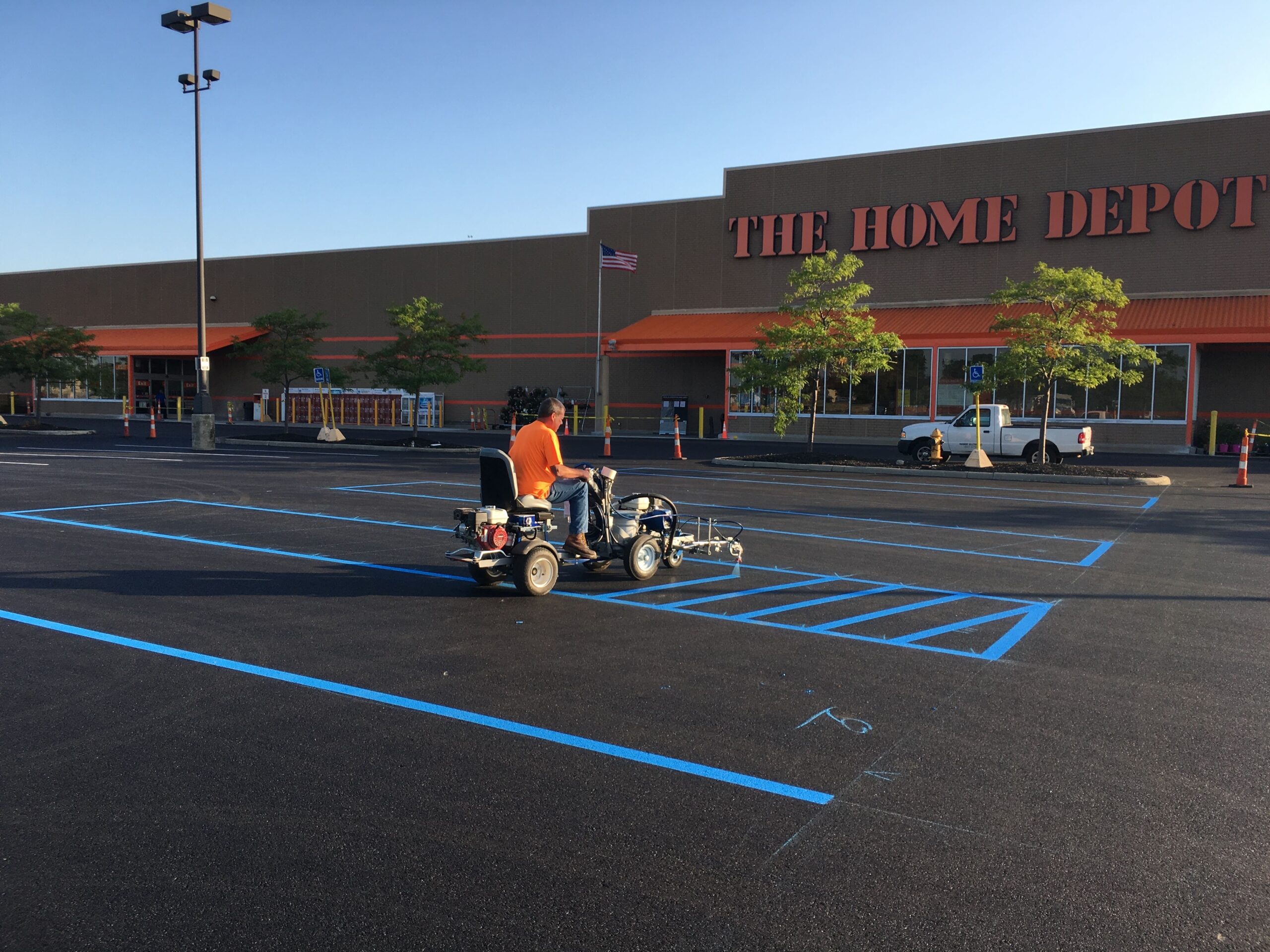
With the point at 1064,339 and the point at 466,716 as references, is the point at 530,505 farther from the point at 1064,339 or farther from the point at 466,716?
the point at 1064,339

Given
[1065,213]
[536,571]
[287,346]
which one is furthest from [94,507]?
[1065,213]

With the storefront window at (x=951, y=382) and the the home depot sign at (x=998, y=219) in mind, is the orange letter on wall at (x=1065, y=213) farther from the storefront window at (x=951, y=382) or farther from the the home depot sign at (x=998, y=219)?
the storefront window at (x=951, y=382)

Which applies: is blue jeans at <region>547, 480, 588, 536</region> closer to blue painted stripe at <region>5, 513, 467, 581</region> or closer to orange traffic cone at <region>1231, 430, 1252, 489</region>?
blue painted stripe at <region>5, 513, 467, 581</region>

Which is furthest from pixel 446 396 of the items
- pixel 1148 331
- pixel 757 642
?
pixel 757 642

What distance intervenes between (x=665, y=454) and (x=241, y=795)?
81.9ft

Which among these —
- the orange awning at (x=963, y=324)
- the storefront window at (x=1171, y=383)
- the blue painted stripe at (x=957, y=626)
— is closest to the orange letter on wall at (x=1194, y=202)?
the orange awning at (x=963, y=324)

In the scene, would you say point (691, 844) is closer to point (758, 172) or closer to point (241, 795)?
point (241, 795)

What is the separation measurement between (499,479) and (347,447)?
24588 mm

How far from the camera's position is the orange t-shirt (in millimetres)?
8891

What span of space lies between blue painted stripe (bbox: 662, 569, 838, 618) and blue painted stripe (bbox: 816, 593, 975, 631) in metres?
0.83

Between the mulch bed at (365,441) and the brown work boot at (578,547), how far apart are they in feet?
71.8

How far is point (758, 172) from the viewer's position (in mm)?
40562

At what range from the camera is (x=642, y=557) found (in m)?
9.32

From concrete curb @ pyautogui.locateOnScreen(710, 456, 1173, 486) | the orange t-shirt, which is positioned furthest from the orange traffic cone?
the orange t-shirt
